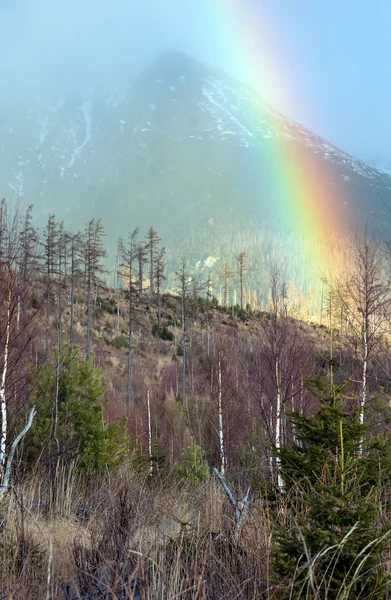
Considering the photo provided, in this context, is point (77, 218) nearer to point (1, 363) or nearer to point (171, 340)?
point (171, 340)

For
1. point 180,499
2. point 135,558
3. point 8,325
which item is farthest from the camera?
point 180,499

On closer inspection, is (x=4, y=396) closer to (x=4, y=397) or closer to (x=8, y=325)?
(x=4, y=397)

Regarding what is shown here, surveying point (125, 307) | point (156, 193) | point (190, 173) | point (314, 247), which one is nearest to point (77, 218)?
point (156, 193)

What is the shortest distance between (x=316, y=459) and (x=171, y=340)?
3519cm

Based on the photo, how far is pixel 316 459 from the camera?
11.3 ft

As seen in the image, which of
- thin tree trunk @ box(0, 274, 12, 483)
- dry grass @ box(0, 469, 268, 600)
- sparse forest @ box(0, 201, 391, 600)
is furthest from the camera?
thin tree trunk @ box(0, 274, 12, 483)

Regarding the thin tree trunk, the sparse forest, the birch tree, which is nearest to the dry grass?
the sparse forest

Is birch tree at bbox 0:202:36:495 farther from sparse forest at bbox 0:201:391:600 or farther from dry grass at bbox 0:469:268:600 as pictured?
dry grass at bbox 0:469:268:600

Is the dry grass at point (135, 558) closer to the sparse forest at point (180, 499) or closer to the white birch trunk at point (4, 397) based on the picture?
the sparse forest at point (180, 499)

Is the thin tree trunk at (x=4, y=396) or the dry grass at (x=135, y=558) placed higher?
the thin tree trunk at (x=4, y=396)

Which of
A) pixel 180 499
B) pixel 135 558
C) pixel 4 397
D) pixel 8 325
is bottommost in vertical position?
pixel 180 499

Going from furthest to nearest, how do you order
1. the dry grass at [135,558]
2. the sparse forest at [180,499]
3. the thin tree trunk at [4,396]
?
the thin tree trunk at [4,396]
the dry grass at [135,558]
the sparse forest at [180,499]

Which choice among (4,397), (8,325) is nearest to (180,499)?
(4,397)

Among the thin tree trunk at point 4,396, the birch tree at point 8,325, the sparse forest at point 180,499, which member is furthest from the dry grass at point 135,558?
the birch tree at point 8,325
